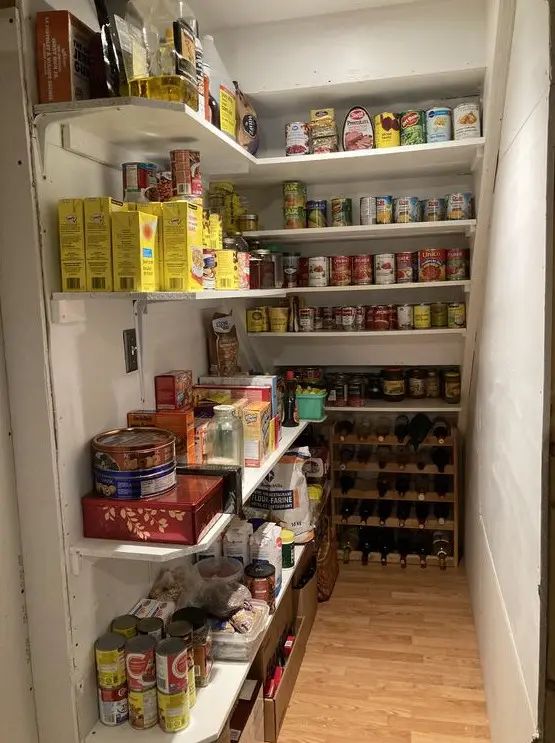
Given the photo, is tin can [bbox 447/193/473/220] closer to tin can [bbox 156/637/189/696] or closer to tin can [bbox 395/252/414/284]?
tin can [bbox 395/252/414/284]

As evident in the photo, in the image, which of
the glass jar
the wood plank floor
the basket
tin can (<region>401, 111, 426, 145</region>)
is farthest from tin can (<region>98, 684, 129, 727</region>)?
tin can (<region>401, 111, 426, 145</region>)

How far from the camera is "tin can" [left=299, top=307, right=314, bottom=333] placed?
9.91 feet

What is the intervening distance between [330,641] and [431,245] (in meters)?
1.93

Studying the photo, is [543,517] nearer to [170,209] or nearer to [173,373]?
[170,209]

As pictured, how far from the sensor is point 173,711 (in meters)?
1.55

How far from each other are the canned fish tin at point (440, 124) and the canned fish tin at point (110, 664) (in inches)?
82.7

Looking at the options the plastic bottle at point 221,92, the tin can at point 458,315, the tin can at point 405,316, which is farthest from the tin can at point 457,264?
the plastic bottle at point 221,92

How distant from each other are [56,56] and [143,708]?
157 cm

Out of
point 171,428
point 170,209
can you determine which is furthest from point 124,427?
point 170,209

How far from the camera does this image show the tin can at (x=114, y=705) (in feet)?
5.22

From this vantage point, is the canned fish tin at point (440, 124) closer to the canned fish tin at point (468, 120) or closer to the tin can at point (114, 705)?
the canned fish tin at point (468, 120)

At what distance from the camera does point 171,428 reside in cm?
184

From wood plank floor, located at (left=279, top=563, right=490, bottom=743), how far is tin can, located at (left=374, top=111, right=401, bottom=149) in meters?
2.13

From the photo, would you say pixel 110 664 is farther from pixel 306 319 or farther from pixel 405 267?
pixel 405 267
